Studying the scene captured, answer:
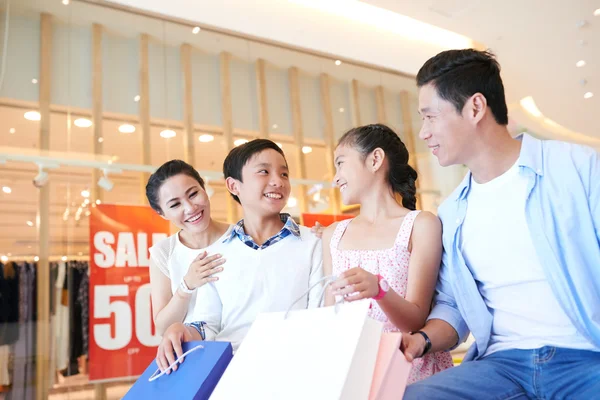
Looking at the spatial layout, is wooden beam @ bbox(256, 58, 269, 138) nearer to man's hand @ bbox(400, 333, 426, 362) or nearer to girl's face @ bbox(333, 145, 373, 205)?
girl's face @ bbox(333, 145, 373, 205)

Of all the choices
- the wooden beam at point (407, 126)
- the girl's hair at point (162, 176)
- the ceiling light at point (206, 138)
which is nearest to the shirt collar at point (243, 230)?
the girl's hair at point (162, 176)

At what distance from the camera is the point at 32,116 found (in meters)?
4.07

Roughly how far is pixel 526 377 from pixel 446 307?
0.26 meters

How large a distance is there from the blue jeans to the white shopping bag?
0.27 m

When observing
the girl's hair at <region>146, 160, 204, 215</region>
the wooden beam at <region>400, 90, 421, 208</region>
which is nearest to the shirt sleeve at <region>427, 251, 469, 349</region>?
the girl's hair at <region>146, 160, 204, 215</region>

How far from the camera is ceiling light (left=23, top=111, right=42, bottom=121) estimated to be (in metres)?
4.05

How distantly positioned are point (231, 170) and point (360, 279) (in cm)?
95

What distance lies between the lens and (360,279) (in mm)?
1063

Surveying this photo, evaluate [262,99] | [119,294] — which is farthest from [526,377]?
[262,99]

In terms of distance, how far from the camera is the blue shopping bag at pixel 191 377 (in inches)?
41.1

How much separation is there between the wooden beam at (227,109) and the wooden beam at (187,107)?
32cm

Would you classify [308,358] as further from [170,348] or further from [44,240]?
[44,240]

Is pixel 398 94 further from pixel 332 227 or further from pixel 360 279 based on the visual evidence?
pixel 360 279

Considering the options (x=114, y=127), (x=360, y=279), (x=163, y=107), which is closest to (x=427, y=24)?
(x=163, y=107)
